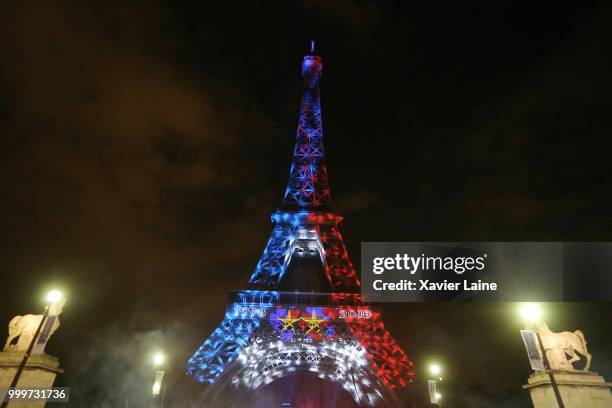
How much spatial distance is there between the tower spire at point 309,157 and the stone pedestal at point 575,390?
29.4 m

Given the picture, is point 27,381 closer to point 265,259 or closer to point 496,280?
point 496,280

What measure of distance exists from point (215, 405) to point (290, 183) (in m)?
23.5

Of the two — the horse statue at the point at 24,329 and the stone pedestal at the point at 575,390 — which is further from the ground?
the horse statue at the point at 24,329

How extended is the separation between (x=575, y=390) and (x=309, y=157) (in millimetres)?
35056

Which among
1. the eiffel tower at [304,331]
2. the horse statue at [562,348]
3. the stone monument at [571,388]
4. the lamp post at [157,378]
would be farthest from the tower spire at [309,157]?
the stone monument at [571,388]

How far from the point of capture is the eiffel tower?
113ft

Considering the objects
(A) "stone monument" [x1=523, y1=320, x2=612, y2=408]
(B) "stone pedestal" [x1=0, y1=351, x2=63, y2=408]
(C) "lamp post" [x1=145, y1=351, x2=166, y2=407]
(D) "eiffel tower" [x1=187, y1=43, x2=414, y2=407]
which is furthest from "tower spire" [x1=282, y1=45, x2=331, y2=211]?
(B) "stone pedestal" [x1=0, y1=351, x2=63, y2=408]

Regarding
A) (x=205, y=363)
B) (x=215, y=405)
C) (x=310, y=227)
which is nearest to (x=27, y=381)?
(x=205, y=363)

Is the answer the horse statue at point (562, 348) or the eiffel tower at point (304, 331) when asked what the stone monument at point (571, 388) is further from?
the eiffel tower at point (304, 331)

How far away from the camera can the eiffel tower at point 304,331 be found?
113 feet

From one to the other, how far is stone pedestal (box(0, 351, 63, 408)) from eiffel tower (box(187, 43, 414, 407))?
62.3 feet

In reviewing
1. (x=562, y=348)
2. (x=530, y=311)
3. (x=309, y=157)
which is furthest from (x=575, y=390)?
(x=309, y=157)

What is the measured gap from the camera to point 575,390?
15.6 m

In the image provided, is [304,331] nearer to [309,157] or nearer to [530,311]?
[309,157]
